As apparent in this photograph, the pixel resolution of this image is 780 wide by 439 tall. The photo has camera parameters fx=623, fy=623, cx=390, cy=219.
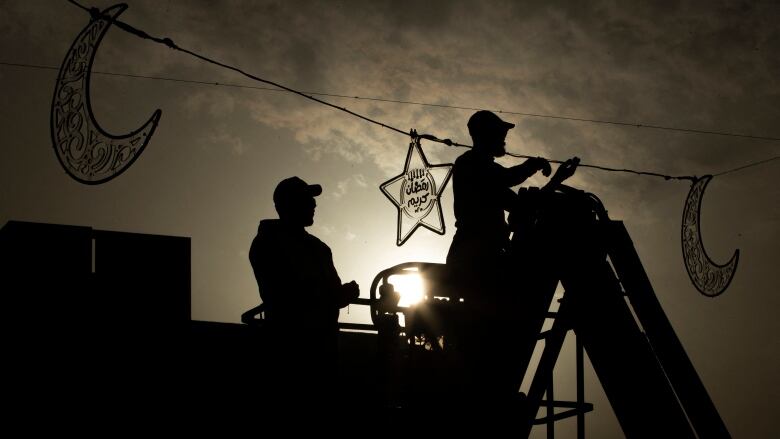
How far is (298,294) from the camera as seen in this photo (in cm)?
478

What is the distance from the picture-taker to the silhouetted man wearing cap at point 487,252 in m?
4.20

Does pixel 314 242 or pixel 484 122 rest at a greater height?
pixel 484 122

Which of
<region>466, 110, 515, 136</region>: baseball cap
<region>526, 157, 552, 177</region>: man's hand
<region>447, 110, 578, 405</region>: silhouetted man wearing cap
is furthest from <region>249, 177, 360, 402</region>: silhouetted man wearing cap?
<region>526, 157, 552, 177</region>: man's hand

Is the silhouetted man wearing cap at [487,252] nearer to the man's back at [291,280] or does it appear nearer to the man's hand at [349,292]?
the man's hand at [349,292]

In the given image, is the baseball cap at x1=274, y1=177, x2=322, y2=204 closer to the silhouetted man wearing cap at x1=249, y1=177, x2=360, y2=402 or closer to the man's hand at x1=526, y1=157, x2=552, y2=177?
the silhouetted man wearing cap at x1=249, y1=177, x2=360, y2=402

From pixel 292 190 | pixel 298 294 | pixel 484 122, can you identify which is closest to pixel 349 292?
pixel 298 294

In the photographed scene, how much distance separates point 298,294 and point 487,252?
147cm

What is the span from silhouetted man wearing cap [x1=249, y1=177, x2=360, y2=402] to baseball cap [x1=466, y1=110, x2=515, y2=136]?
138 centimetres

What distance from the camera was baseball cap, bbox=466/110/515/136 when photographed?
4.99 meters

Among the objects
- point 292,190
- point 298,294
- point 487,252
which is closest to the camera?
point 487,252

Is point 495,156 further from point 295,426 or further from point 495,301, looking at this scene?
point 295,426

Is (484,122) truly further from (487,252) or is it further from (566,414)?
(566,414)

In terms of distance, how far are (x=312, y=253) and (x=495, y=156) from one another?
1.69 m

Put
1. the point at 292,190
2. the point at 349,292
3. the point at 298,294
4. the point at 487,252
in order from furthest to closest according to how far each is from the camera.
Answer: the point at 292,190
the point at 349,292
the point at 298,294
the point at 487,252
